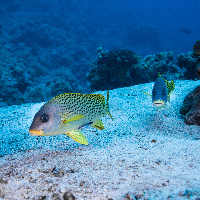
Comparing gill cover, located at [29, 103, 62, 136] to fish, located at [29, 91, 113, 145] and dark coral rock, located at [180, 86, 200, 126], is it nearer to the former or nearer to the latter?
fish, located at [29, 91, 113, 145]

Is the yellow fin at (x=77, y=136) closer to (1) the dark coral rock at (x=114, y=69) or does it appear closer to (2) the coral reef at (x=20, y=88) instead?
(1) the dark coral rock at (x=114, y=69)

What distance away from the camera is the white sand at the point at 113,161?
211cm

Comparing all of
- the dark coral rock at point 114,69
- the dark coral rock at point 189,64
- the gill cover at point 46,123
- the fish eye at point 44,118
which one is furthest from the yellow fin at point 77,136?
the dark coral rock at point 189,64

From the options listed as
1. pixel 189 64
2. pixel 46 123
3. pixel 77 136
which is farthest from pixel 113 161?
pixel 189 64

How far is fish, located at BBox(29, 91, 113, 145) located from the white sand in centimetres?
64

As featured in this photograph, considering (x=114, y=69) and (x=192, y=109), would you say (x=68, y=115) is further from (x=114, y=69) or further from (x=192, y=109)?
(x=114, y=69)

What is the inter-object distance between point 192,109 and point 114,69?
23.3 ft

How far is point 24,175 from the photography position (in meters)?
2.49

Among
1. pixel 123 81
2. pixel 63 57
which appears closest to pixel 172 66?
pixel 123 81

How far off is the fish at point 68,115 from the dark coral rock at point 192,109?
10.5ft

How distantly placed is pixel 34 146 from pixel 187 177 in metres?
2.98

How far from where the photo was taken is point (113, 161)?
9.81ft

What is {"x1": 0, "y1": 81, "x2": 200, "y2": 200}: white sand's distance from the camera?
2113 millimetres

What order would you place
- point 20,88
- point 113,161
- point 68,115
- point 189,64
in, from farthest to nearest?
point 20,88 → point 189,64 → point 113,161 → point 68,115
